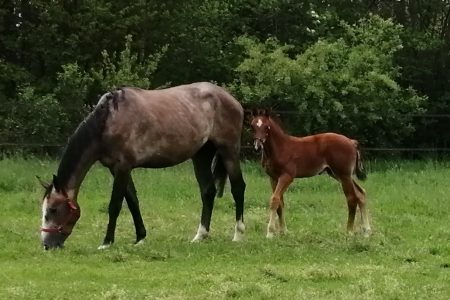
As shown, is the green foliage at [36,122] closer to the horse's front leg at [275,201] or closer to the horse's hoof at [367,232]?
the horse's front leg at [275,201]

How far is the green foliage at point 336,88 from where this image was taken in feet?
65.3

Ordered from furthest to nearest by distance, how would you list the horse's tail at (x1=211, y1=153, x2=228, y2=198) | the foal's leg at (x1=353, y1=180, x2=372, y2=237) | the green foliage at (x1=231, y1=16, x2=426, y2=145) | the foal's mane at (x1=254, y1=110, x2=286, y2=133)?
1. the green foliage at (x1=231, y1=16, x2=426, y2=145)
2. the foal's mane at (x1=254, y1=110, x2=286, y2=133)
3. the horse's tail at (x1=211, y1=153, x2=228, y2=198)
4. the foal's leg at (x1=353, y1=180, x2=372, y2=237)

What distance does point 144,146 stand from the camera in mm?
9047

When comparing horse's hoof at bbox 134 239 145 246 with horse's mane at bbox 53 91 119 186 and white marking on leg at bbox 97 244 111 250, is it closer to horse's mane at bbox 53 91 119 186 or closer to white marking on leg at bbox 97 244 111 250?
white marking on leg at bbox 97 244 111 250

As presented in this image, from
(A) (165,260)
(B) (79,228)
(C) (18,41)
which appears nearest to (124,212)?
(B) (79,228)

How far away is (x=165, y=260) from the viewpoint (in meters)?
7.96

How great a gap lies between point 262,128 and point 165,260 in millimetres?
→ 2768

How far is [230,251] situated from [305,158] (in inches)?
88.0

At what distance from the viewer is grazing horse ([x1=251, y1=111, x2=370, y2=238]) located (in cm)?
1006

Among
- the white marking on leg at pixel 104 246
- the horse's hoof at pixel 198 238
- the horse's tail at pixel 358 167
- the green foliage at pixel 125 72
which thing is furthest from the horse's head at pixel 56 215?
the green foliage at pixel 125 72

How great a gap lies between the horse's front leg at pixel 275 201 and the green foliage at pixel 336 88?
30.8 ft

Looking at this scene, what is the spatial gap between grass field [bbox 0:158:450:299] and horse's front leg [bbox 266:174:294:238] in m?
0.16

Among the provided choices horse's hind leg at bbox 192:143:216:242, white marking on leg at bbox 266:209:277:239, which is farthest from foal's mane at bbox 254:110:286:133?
white marking on leg at bbox 266:209:277:239

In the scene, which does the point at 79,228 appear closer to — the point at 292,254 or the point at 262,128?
the point at 262,128
